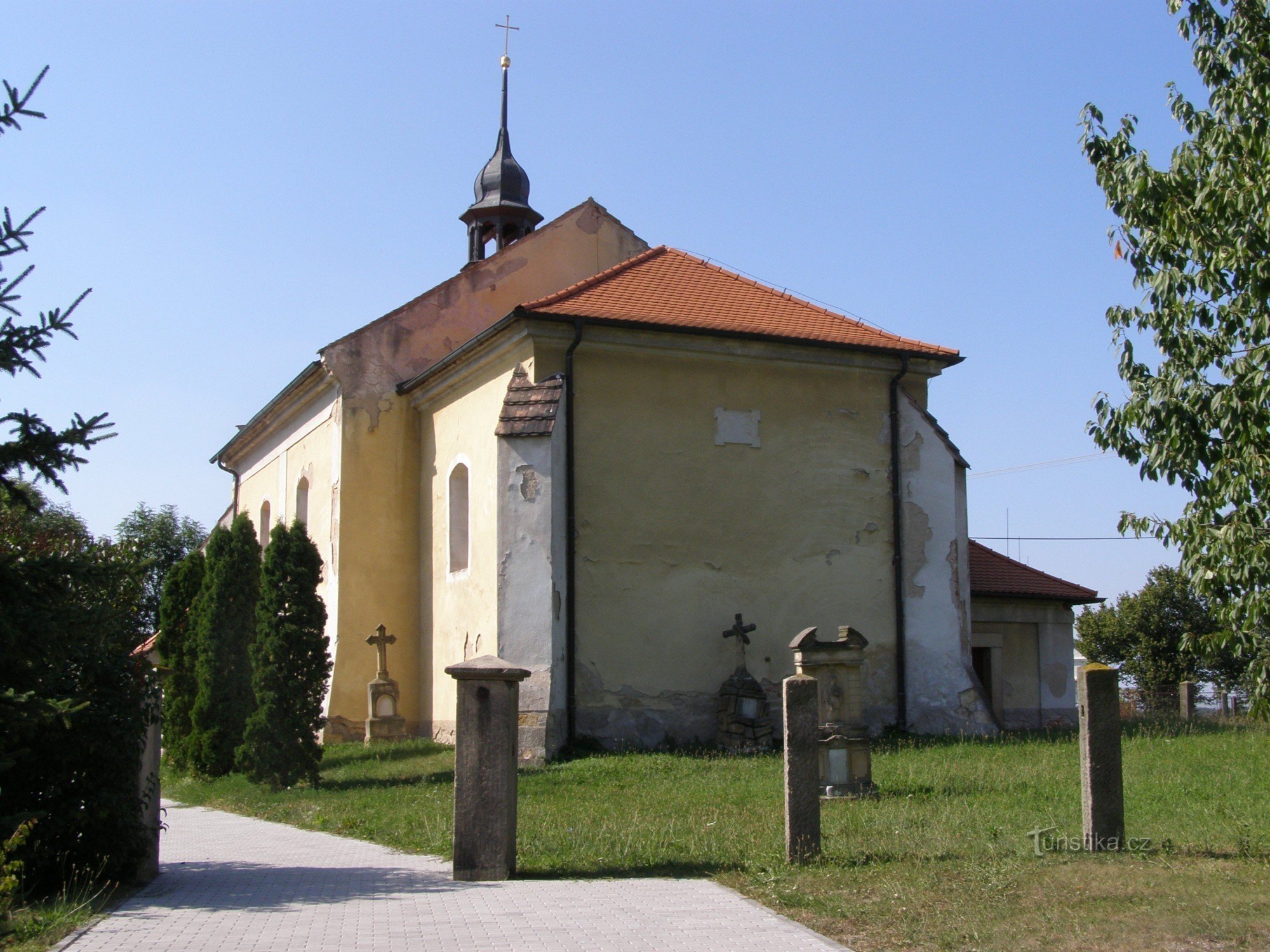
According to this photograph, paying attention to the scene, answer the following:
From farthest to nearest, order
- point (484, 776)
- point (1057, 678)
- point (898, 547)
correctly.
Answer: point (1057, 678)
point (898, 547)
point (484, 776)

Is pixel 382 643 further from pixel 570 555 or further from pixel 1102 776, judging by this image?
pixel 1102 776

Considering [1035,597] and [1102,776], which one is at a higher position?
[1035,597]

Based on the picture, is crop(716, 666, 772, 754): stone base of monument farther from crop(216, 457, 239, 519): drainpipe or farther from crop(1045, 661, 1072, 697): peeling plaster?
crop(216, 457, 239, 519): drainpipe

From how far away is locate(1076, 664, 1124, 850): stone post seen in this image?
8.45 metres

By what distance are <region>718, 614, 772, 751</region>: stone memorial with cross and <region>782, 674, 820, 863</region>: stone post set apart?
7745 millimetres

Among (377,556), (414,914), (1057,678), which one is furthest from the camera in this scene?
(1057,678)

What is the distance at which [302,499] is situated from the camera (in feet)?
77.3

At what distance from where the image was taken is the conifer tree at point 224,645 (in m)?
17.0

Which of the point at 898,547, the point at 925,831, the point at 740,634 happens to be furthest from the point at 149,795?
the point at 898,547

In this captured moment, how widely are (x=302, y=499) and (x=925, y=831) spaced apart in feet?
54.6

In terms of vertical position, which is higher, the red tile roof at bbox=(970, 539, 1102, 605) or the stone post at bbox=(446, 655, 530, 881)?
the red tile roof at bbox=(970, 539, 1102, 605)

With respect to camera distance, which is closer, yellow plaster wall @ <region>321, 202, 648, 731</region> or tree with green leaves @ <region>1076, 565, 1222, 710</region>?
yellow plaster wall @ <region>321, 202, 648, 731</region>

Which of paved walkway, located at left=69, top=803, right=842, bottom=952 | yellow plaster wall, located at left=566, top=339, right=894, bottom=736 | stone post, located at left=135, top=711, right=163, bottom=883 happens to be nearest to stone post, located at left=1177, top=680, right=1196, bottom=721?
yellow plaster wall, located at left=566, top=339, right=894, bottom=736

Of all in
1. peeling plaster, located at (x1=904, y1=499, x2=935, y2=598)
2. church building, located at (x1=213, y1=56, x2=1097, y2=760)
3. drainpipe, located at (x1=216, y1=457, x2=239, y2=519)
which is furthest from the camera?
drainpipe, located at (x1=216, y1=457, x2=239, y2=519)
